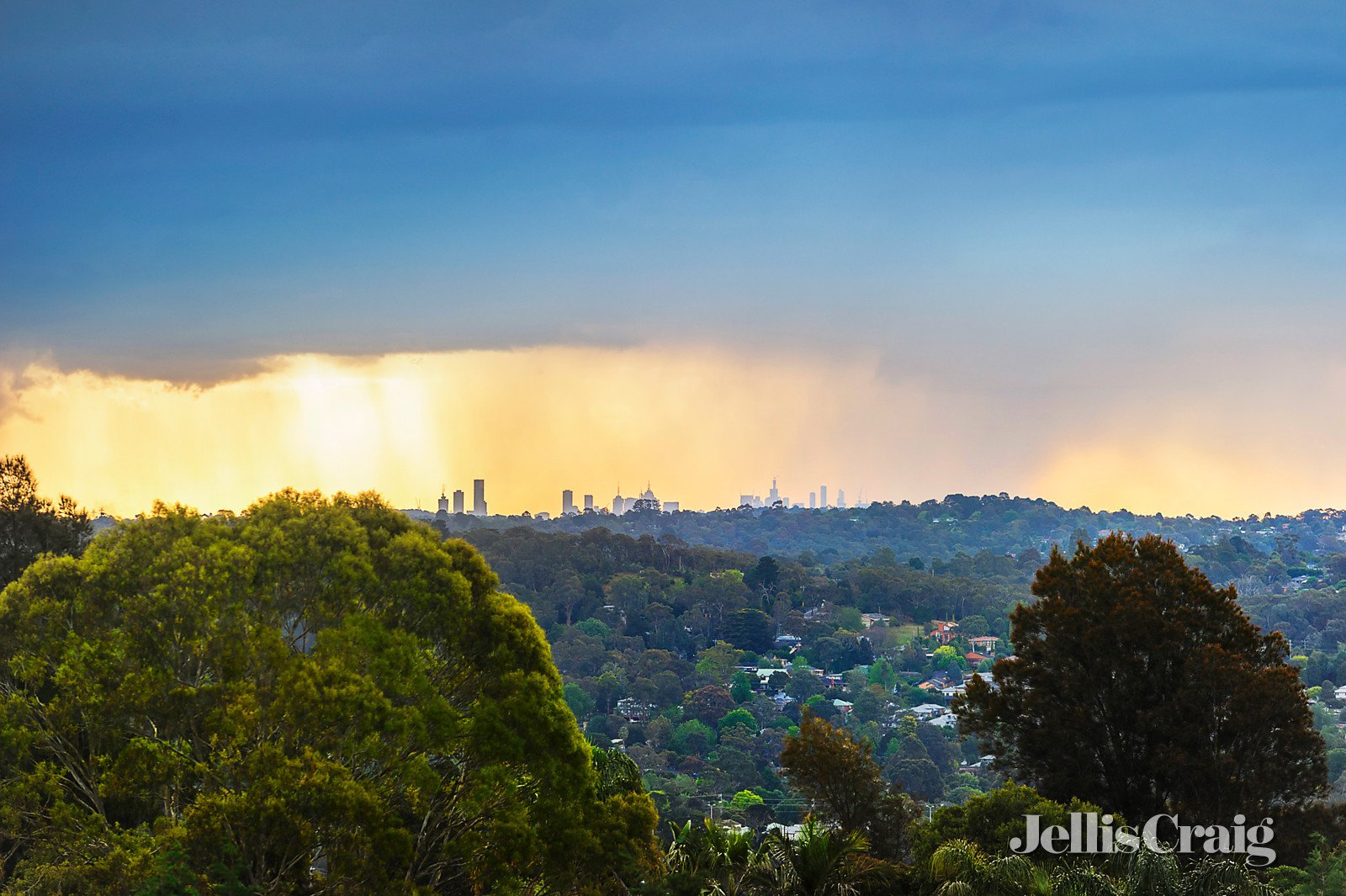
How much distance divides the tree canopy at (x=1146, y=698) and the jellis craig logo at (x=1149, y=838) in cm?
49

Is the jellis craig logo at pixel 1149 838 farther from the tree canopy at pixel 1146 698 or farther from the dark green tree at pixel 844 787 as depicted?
the dark green tree at pixel 844 787

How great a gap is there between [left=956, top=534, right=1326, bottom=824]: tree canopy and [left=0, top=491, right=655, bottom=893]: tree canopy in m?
6.71

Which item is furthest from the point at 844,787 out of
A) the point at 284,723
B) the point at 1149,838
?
the point at 284,723

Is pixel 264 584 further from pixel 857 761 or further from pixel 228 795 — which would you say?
pixel 857 761

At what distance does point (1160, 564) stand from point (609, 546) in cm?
9255

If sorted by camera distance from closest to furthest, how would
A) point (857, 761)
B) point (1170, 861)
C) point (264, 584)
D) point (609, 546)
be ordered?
point (1170, 861) < point (264, 584) < point (857, 761) < point (609, 546)

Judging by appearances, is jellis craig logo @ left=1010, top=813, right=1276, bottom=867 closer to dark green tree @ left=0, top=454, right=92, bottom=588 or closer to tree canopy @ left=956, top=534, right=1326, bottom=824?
tree canopy @ left=956, top=534, right=1326, bottom=824

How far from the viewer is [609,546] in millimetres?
109312

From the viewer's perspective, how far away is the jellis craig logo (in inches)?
507

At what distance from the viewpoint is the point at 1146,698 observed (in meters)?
17.4

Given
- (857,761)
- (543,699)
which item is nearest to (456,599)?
(543,699)

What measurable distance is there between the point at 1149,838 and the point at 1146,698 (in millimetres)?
5216

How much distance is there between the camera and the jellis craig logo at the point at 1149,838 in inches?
507

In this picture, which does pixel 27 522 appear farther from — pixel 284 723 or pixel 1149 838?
pixel 1149 838
